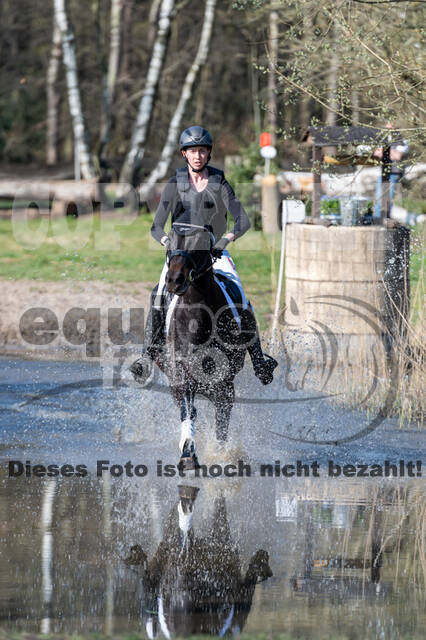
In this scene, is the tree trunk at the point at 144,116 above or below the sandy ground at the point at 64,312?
above

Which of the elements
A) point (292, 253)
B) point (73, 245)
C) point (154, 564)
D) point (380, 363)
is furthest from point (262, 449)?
point (73, 245)

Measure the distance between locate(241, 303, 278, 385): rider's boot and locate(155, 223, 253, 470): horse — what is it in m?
0.12

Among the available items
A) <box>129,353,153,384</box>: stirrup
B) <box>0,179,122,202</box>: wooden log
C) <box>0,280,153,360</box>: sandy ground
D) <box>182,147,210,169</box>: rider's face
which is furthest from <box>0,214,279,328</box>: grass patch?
<box>182,147,210,169</box>: rider's face

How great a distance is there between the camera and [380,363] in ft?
37.7

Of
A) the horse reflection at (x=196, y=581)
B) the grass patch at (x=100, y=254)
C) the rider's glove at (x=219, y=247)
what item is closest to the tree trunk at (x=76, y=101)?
the grass patch at (x=100, y=254)

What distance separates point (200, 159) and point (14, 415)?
359cm

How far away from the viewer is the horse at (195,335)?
8148 millimetres

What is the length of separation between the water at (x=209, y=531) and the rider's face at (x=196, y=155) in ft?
7.72

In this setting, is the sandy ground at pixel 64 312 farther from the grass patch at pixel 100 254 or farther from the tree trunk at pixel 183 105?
the tree trunk at pixel 183 105

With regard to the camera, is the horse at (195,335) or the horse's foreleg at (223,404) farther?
the horse's foreleg at (223,404)

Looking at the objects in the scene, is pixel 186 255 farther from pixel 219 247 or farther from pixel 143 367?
pixel 143 367

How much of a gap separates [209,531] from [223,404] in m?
2.34

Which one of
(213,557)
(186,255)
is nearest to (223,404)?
(186,255)

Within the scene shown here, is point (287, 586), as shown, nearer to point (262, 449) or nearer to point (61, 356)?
point (262, 449)
